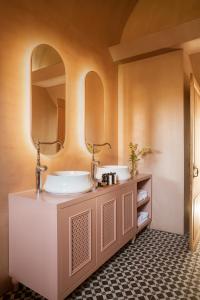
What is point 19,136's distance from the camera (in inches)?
66.0

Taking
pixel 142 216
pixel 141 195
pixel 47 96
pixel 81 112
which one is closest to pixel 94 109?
pixel 81 112

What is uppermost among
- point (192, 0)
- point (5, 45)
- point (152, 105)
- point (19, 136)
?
point (192, 0)

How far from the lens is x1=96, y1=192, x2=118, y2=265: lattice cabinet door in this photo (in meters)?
1.76

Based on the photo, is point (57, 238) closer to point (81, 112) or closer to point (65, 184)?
point (65, 184)

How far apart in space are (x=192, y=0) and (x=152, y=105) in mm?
1258

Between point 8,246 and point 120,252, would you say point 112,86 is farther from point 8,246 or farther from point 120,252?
point 8,246

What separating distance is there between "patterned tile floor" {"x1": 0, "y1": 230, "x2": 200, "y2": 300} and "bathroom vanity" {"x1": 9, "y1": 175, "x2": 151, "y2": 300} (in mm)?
144

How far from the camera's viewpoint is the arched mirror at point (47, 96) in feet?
5.93

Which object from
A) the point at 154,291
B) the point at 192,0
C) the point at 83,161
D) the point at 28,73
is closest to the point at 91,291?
the point at 154,291

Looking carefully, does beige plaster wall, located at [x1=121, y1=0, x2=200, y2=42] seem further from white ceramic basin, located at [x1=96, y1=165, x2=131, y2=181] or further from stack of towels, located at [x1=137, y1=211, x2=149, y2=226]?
stack of towels, located at [x1=137, y1=211, x2=149, y2=226]

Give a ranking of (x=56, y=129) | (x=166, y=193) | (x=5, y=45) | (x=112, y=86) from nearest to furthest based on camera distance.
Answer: (x=5, y=45) → (x=56, y=129) → (x=166, y=193) → (x=112, y=86)

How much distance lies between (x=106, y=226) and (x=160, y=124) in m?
1.51

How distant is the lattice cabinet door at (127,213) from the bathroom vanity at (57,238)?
0.26m

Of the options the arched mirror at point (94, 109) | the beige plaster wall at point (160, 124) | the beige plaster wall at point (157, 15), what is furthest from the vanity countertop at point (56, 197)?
the beige plaster wall at point (157, 15)
